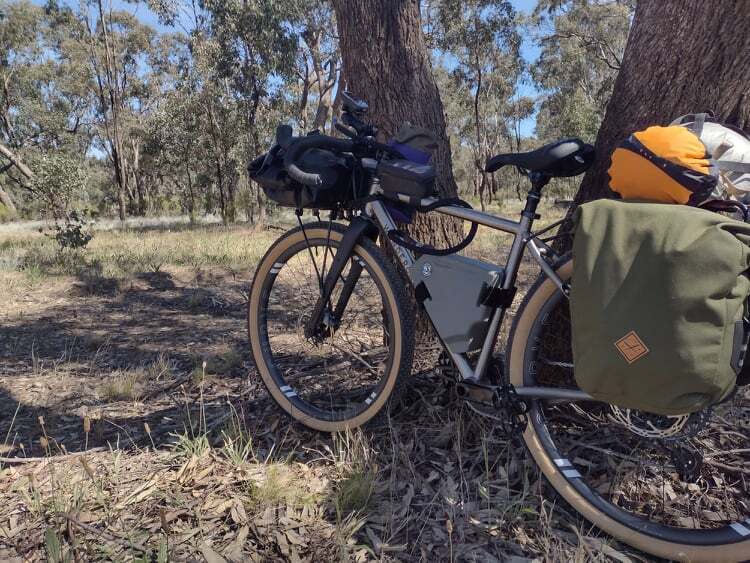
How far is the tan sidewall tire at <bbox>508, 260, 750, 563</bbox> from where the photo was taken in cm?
134

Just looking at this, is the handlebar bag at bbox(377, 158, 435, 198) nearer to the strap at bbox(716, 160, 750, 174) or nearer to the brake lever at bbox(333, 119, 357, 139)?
the brake lever at bbox(333, 119, 357, 139)

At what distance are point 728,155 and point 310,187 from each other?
1.30 meters

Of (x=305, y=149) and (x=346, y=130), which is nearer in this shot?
(x=305, y=149)

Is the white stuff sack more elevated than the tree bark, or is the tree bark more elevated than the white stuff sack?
the tree bark

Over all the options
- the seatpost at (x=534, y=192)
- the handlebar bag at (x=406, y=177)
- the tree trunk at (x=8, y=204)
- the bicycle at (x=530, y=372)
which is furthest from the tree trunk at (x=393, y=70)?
the tree trunk at (x=8, y=204)

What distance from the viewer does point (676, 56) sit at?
1.82m

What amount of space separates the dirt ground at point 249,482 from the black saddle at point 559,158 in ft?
3.21

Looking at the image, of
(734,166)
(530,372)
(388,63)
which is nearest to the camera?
(734,166)

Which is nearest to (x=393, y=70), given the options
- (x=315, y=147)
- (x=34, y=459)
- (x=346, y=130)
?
(x=346, y=130)

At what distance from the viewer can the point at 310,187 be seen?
1941 mm

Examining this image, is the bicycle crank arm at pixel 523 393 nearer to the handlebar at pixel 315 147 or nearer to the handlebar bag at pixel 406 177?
the handlebar bag at pixel 406 177

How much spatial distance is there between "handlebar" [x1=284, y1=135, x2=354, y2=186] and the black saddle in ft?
2.17

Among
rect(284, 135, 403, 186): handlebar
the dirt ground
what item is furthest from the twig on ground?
rect(284, 135, 403, 186): handlebar

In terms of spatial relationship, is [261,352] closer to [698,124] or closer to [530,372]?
[530,372]
